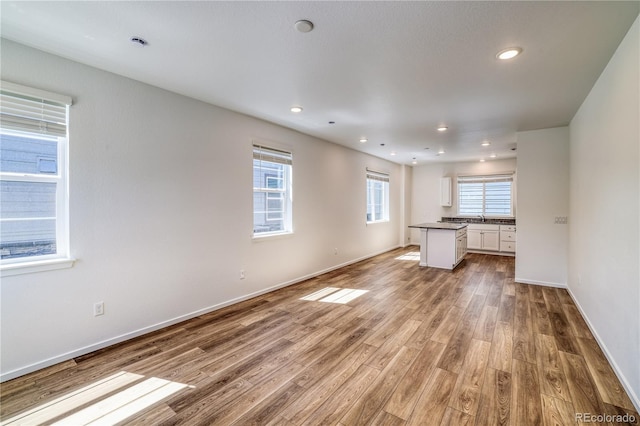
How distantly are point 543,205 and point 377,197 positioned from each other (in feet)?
12.5

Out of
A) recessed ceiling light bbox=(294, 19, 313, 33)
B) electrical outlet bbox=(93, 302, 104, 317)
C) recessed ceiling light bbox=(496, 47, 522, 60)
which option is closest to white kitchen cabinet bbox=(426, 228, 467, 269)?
recessed ceiling light bbox=(496, 47, 522, 60)

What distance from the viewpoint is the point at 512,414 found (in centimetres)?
185

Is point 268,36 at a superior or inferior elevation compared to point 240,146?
superior

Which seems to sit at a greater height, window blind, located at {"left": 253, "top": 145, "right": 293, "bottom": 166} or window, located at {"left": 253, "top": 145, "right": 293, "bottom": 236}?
window blind, located at {"left": 253, "top": 145, "right": 293, "bottom": 166}

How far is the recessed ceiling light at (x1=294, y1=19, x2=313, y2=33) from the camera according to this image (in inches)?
76.8

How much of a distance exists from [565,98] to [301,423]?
4313 millimetres

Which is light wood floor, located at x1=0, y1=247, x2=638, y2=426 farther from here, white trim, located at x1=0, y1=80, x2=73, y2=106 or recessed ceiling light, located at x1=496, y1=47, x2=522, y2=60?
recessed ceiling light, located at x1=496, y1=47, x2=522, y2=60

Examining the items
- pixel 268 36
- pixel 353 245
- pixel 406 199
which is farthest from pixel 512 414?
pixel 406 199

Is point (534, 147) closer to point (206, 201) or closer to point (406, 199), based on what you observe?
point (406, 199)

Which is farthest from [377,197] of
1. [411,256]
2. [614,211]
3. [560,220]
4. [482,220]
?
[614,211]

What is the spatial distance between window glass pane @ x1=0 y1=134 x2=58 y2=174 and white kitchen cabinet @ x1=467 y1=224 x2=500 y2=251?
8.61 meters

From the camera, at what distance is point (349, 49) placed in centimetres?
229

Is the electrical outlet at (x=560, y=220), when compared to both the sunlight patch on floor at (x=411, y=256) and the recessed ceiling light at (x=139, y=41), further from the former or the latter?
the recessed ceiling light at (x=139, y=41)

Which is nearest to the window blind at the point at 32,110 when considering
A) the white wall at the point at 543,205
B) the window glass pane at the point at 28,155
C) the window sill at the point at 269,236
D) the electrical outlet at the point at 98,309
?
the window glass pane at the point at 28,155
